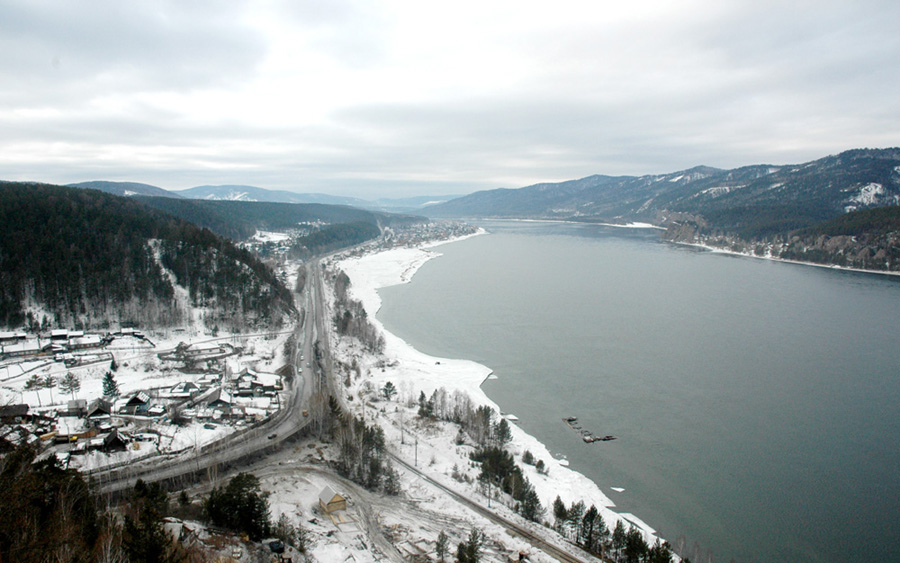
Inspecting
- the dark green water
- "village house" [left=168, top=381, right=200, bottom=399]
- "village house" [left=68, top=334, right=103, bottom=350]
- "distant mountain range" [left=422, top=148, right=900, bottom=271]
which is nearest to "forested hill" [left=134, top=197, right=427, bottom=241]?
"village house" [left=68, top=334, right=103, bottom=350]

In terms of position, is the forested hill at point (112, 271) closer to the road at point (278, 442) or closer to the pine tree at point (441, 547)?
the road at point (278, 442)

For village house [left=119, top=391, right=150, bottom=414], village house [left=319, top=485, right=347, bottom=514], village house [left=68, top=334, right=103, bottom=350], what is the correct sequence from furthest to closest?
village house [left=68, top=334, right=103, bottom=350] → village house [left=119, top=391, right=150, bottom=414] → village house [left=319, top=485, right=347, bottom=514]

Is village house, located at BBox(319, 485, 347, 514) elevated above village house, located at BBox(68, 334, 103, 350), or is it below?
below

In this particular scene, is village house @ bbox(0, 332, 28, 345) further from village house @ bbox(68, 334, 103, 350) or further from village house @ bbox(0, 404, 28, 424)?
village house @ bbox(0, 404, 28, 424)

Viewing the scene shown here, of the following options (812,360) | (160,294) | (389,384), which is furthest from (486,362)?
(160,294)

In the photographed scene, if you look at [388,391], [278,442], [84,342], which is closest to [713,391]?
[388,391]

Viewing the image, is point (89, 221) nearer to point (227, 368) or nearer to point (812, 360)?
point (227, 368)
